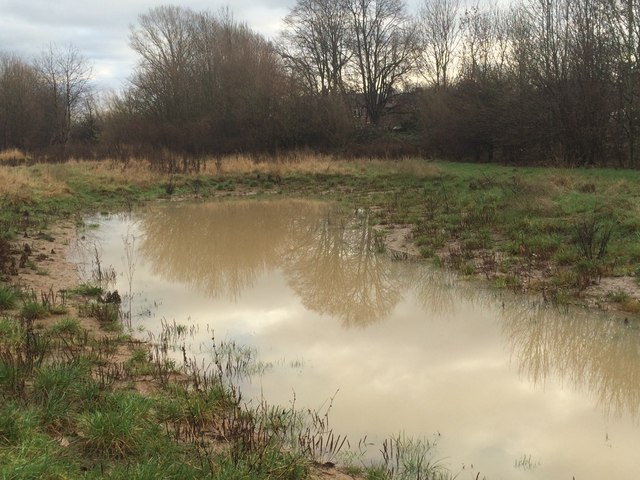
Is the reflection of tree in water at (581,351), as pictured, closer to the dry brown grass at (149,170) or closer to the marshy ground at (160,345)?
the marshy ground at (160,345)

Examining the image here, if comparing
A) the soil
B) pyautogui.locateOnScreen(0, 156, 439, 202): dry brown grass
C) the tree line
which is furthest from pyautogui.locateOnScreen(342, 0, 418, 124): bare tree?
the soil

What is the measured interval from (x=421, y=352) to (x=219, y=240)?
7884 millimetres

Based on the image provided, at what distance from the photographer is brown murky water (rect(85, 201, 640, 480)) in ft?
13.7

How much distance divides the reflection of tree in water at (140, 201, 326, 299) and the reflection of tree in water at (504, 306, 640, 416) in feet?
14.0

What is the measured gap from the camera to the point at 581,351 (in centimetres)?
582

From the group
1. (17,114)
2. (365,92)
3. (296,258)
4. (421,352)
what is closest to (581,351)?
(421,352)

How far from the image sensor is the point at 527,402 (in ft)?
15.7

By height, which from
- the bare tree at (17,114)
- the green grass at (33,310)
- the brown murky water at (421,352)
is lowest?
the brown murky water at (421,352)

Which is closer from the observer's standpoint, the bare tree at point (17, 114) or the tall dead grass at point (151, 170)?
the tall dead grass at point (151, 170)

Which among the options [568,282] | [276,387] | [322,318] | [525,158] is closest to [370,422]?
[276,387]

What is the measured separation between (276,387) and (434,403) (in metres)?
1.45

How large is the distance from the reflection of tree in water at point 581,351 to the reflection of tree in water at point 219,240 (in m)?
4.26

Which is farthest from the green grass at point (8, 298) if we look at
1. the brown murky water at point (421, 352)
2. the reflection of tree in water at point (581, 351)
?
the reflection of tree in water at point (581, 351)

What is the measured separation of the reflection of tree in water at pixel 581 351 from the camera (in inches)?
197
